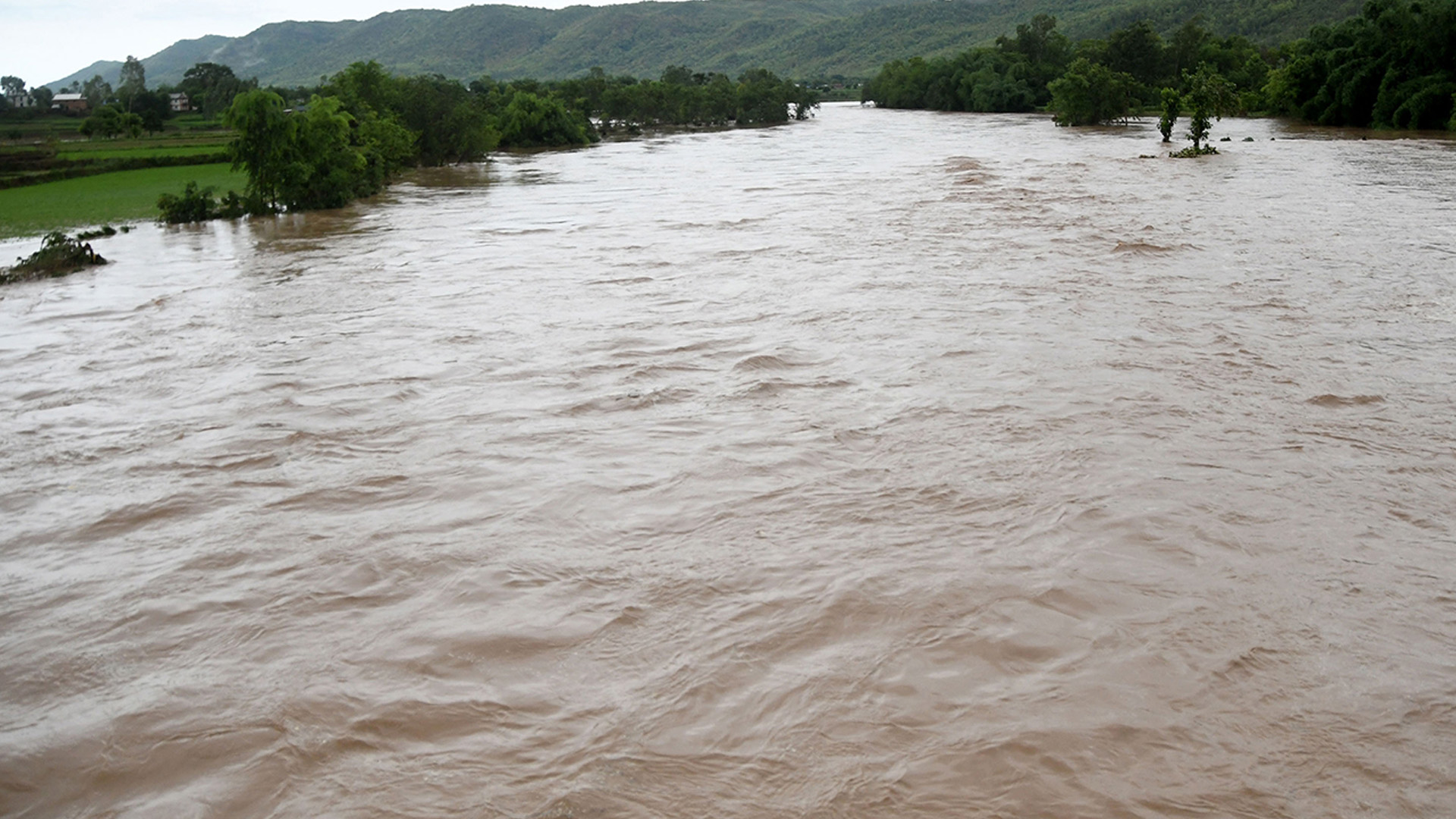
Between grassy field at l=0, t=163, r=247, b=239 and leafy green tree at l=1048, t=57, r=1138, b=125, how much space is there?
132ft

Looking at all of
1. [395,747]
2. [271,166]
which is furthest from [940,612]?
[271,166]

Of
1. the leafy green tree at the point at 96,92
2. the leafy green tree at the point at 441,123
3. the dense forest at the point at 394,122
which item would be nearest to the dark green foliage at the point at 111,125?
the dense forest at the point at 394,122

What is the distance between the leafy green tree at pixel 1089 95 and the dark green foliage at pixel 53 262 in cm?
4776

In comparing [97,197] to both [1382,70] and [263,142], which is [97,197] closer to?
[263,142]

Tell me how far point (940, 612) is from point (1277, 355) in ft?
21.5

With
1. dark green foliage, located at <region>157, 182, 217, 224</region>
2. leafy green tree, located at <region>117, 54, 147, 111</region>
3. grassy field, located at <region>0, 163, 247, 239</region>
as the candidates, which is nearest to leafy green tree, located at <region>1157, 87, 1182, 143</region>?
grassy field, located at <region>0, 163, 247, 239</region>

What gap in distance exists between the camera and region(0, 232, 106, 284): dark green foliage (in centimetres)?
1853

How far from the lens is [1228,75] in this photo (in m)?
65.1

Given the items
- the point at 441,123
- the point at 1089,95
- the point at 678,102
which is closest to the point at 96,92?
the point at 678,102

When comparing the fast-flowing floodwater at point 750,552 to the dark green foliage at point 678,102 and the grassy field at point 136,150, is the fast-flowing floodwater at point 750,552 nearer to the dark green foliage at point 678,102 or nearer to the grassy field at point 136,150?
the grassy field at point 136,150

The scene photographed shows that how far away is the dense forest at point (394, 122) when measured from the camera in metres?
26.8

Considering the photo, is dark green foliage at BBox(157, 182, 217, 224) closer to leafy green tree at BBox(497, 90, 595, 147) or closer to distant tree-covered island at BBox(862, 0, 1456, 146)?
leafy green tree at BBox(497, 90, 595, 147)

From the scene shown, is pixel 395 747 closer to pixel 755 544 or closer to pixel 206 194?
pixel 755 544

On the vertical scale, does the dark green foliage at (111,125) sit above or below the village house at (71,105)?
below
